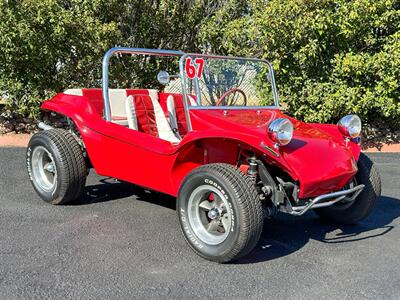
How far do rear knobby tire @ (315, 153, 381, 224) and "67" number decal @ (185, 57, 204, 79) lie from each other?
1536 millimetres

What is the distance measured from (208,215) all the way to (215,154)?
20.5 inches

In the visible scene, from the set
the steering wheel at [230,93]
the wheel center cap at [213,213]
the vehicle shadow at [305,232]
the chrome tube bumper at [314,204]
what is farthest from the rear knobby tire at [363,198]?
the wheel center cap at [213,213]

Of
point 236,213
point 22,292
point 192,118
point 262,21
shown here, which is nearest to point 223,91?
point 192,118

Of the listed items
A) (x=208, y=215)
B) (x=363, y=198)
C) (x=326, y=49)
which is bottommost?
(x=363, y=198)

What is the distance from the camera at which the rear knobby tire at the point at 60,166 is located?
4.15m

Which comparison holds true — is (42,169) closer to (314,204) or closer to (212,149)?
(212,149)

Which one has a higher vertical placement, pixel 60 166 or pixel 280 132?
pixel 280 132

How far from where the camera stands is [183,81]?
3686 millimetres

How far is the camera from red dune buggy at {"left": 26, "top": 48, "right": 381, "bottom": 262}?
10.1 feet

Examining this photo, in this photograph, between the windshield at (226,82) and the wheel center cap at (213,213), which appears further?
the windshield at (226,82)

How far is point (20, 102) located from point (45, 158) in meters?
3.52

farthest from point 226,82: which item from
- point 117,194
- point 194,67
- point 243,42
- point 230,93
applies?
point 243,42

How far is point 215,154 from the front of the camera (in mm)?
3535

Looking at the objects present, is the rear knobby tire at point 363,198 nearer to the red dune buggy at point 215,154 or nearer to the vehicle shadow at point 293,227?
the red dune buggy at point 215,154
